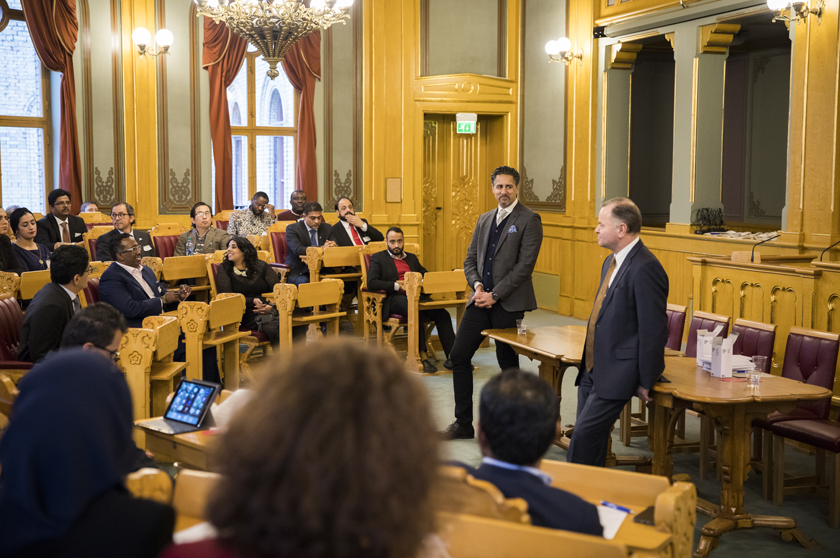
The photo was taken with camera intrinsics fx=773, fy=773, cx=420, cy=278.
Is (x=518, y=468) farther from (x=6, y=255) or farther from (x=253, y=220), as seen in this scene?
(x=253, y=220)

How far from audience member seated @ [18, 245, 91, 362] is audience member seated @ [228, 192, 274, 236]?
488cm

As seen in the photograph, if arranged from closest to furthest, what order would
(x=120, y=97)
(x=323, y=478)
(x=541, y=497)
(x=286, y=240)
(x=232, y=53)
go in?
1. (x=323, y=478)
2. (x=541, y=497)
3. (x=286, y=240)
4. (x=120, y=97)
5. (x=232, y=53)

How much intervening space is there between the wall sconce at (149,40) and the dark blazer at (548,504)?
27.2 feet

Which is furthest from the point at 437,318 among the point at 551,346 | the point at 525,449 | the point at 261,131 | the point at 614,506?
the point at 261,131

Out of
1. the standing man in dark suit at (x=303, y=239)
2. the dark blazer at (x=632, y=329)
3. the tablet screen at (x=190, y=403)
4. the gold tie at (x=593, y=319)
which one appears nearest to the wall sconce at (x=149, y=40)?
the standing man in dark suit at (x=303, y=239)

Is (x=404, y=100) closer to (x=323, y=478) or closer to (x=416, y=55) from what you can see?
(x=416, y=55)

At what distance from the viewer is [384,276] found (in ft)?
22.7

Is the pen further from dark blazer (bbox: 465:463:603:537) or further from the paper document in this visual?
dark blazer (bbox: 465:463:603:537)

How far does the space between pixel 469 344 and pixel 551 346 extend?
69cm

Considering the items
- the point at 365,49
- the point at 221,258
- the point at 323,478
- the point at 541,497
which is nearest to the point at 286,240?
the point at 221,258

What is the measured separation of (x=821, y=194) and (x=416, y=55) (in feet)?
18.6

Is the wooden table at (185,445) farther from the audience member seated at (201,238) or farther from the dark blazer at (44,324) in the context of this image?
the audience member seated at (201,238)

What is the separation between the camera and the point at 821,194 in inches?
259

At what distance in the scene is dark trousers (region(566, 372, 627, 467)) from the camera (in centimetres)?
334
